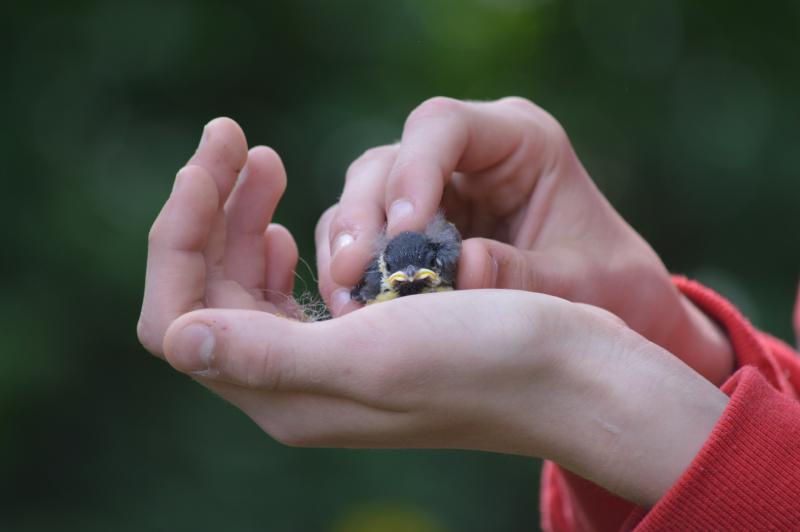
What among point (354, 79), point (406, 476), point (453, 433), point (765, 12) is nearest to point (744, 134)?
point (765, 12)

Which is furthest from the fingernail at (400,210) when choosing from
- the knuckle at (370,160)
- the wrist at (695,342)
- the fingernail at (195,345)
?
the wrist at (695,342)

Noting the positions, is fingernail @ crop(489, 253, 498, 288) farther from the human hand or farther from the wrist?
the wrist

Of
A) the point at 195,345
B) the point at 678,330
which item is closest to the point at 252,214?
the point at 195,345

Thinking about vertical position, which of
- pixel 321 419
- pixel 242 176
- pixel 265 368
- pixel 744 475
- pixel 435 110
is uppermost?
pixel 435 110

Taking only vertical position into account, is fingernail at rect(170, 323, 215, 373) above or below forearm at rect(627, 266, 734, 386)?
above

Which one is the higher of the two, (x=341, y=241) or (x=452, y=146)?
(x=452, y=146)

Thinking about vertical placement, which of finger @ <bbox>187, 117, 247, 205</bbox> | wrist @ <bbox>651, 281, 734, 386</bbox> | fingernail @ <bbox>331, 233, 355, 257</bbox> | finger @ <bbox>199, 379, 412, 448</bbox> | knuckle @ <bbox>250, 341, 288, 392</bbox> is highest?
finger @ <bbox>187, 117, 247, 205</bbox>

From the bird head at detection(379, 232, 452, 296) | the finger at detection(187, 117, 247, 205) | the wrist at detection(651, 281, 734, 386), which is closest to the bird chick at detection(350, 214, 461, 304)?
the bird head at detection(379, 232, 452, 296)

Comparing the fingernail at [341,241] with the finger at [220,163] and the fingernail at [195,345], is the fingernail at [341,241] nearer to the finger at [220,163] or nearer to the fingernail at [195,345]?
the finger at [220,163]

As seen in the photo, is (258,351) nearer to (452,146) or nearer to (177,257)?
(177,257)
